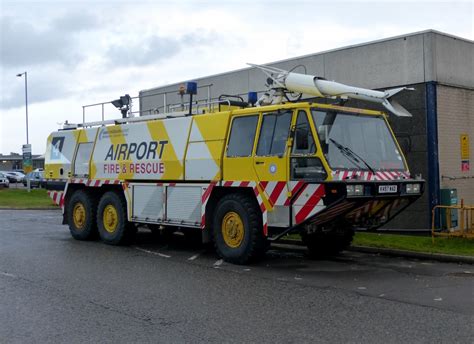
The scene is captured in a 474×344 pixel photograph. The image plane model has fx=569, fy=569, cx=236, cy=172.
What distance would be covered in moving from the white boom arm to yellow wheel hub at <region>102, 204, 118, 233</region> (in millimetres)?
4826

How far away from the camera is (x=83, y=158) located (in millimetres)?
13930

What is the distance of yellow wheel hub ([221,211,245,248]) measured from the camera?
32.6 ft

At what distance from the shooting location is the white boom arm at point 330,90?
9852mm

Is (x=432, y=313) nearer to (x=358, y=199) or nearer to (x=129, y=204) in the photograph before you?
(x=358, y=199)

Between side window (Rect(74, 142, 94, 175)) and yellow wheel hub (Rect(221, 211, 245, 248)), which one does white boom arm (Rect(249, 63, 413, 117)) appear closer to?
yellow wheel hub (Rect(221, 211, 245, 248))

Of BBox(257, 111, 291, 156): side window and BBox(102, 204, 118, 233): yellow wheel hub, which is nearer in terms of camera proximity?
BBox(257, 111, 291, 156): side window

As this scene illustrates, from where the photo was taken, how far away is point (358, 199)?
889cm

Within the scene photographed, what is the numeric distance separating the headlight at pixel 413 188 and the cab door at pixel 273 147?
2.18 meters

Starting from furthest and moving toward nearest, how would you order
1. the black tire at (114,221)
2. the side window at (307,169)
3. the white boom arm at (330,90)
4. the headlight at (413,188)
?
the black tire at (114,221) → the white boom arm at (330,90) → the headlight at (413,188) → the side window at (307,169)

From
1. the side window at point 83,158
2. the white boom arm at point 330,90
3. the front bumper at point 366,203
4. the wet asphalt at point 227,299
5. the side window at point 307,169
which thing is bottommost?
the wet asphalt at point 227,299

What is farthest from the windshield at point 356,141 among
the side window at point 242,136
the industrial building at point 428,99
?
the industrial building at point 428,99

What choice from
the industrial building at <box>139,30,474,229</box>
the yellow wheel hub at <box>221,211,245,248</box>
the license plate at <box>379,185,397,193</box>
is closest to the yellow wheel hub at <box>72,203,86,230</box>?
the industrial building at <box>139,30,474,229</box>

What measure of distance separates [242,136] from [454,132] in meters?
6.76

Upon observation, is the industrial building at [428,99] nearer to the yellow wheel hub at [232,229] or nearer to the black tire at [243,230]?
the black tire at [243,230]
